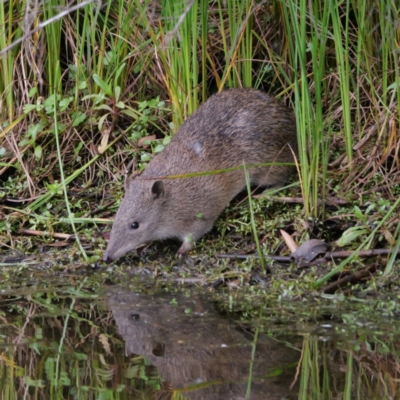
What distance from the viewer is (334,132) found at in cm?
736

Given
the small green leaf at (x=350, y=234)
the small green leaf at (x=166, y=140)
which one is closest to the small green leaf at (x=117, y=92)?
the small green leaf at (x=166, y=140)

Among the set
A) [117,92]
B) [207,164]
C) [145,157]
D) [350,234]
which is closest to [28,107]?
[117,92]

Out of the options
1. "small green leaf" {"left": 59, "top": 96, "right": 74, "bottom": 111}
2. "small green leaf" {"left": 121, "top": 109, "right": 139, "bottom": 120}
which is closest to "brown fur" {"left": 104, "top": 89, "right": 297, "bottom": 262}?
"small green leaf" {"left": 121, "top": 109, "right": 139, "bottom": 120}

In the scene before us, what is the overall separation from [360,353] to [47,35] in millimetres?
4345

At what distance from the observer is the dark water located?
412 centimetres

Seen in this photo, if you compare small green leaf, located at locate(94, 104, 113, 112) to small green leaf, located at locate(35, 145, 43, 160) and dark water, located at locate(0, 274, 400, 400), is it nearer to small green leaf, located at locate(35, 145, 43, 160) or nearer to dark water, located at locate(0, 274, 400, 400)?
small green leaf, located at locate(35, 145, 43, 160)

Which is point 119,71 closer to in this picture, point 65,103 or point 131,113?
point 131,113

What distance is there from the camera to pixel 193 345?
472cm

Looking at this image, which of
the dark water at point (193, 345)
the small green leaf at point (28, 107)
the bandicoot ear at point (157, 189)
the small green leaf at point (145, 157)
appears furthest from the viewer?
the small green leaf at point (28, 107)

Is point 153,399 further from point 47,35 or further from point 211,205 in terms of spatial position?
point 47,35

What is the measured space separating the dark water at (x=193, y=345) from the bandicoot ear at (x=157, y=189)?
3.03ft

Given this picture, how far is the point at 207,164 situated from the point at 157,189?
1.58 feet

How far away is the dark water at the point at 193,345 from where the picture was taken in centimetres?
412

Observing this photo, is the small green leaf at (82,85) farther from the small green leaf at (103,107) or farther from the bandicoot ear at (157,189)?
the bandicoot ear at (157,189)
